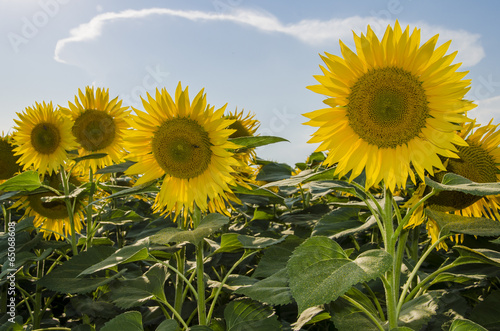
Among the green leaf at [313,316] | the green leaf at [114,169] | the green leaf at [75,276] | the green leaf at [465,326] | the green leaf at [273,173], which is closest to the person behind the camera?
the green leaf at [465,326]

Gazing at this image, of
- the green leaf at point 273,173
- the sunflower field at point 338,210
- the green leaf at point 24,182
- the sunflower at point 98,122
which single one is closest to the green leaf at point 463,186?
the sunflower field at point 338,210

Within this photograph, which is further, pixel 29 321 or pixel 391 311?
→ pixel 29 321

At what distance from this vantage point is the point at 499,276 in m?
2.00

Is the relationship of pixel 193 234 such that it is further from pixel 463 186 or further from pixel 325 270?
pixel 463 186

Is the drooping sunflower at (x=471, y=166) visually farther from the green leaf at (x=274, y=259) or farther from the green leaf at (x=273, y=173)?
the green leaf at (x=273, y=173)

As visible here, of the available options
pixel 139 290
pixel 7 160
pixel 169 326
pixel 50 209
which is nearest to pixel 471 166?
pixel 169 326

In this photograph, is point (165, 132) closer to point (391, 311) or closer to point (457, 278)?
point (391, 311)

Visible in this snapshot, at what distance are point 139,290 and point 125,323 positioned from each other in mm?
356

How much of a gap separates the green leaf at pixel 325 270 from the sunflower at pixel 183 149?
29.9 inches

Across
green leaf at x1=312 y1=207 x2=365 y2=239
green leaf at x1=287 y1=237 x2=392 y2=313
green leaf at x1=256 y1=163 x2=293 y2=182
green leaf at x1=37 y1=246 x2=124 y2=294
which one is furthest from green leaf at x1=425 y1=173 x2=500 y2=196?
green leaf at x1=37 y1=246 x2=124 y2=294

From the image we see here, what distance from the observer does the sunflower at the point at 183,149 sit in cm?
196

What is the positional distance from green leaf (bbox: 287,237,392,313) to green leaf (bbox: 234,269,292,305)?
255mm

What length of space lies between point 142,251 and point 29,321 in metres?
2.36

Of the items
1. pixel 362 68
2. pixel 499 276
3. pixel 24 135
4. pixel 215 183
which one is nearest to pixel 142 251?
pixel 215 183
